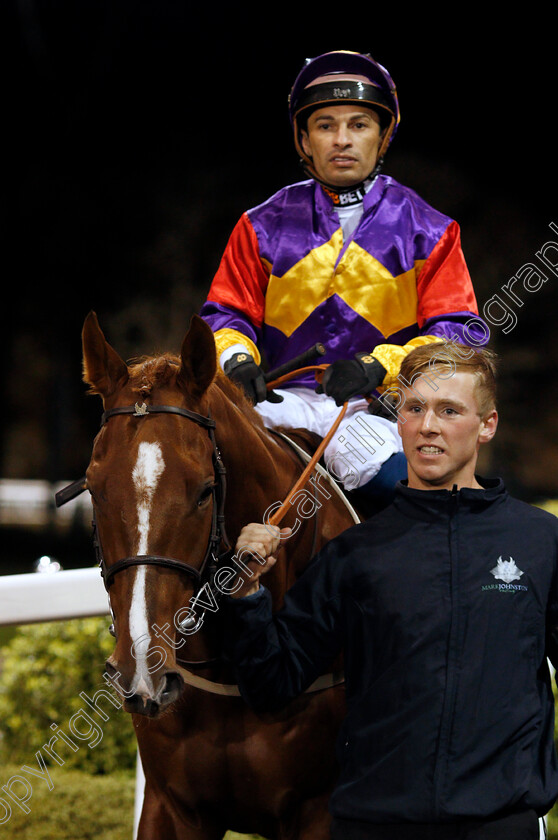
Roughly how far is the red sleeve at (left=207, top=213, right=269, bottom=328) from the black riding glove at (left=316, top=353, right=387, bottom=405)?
0.37 meters

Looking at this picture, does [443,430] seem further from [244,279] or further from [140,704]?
[244,279]

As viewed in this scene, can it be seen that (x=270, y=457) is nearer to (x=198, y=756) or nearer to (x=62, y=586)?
(x=198, y=756)

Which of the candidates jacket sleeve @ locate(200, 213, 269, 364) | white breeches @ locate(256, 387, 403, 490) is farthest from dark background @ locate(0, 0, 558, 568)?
white breeches @ locate(256, 387, 403, 490)

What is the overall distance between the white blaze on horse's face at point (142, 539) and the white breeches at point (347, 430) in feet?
2.25

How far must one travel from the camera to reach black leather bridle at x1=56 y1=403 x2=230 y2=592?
1251mm

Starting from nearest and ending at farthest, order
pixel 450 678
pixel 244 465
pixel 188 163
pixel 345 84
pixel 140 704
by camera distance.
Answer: pixel 140 704 < pixel 450 678 < pixel 244 465 < pixel 345 84 < pixel 188 163

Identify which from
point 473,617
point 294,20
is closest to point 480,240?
point 294,20

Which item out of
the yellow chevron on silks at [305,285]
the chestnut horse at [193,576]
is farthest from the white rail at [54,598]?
the yellow chevron on silks at [305,285]

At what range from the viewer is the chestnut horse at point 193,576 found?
1.24 meters

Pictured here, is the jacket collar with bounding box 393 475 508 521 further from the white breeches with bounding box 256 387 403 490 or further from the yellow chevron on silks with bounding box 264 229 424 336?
the yellow chevron on silks with bounding box 264 229 424 336

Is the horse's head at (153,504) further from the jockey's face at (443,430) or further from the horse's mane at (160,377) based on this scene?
the jockey's face at (443,430)

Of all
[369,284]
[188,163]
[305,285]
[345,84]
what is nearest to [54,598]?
[305,285]

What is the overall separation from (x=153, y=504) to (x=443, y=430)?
0.52 m

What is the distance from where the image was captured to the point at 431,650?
132 cm
